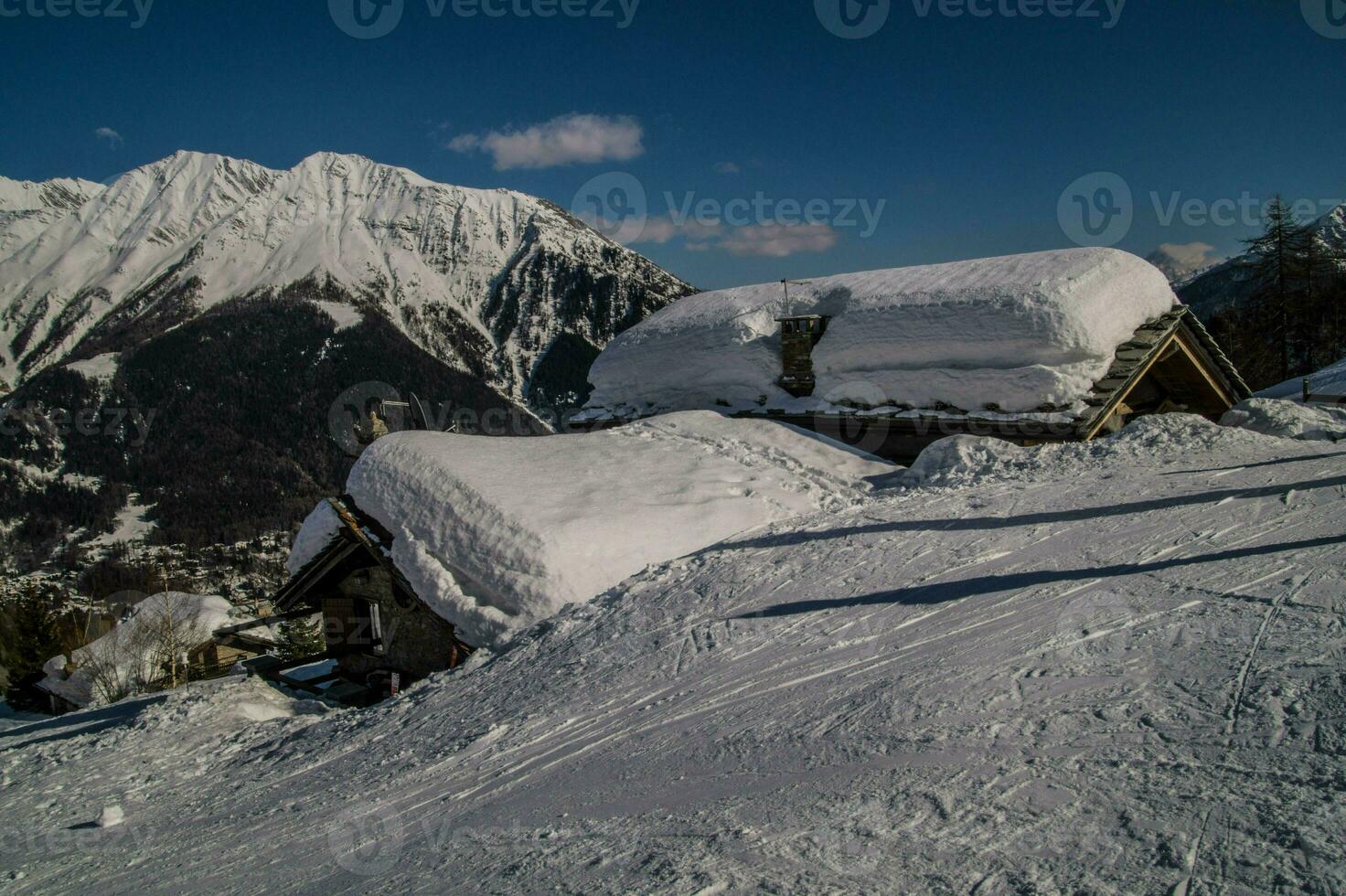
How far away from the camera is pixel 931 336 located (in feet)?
43.4

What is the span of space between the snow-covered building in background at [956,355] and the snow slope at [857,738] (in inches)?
121

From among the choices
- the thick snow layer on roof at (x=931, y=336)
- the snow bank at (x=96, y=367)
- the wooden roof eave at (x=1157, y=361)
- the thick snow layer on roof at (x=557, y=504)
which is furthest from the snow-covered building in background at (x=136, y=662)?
the snow bank at (x=96, y=367)

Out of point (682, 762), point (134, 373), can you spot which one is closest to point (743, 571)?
point (682, 762)

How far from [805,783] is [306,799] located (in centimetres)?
401

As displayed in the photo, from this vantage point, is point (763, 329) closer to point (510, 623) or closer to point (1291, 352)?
point (510, 623)

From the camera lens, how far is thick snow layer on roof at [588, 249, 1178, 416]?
39.0 ft

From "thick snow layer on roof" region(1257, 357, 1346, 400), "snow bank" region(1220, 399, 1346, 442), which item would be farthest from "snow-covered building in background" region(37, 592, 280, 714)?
"thick snow layer on roof" region(1257, 357, 1346, 400)

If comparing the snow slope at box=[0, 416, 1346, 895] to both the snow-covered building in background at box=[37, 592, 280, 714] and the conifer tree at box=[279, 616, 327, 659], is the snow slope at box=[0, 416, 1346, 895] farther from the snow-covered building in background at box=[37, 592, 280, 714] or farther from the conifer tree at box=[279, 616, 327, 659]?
the conifer tree at box=[279, 616, 327, 659]

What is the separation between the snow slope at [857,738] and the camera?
323 cm

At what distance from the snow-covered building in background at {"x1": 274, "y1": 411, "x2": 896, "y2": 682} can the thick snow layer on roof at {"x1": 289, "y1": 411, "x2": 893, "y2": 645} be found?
23mm

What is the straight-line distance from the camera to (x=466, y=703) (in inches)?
274

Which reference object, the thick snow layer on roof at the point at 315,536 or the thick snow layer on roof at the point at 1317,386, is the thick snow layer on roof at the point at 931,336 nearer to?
the thick snow layer on roof at the point at 315,536

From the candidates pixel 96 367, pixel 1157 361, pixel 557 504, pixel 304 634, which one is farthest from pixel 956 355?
pixel 96 367

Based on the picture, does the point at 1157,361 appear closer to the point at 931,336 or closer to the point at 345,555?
the point at 931,336
